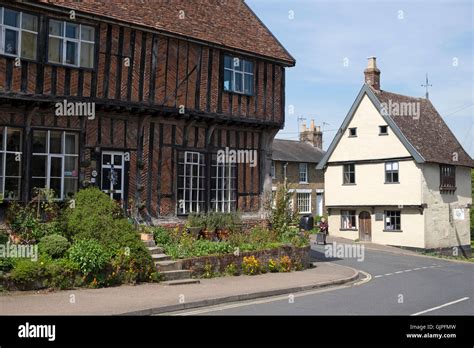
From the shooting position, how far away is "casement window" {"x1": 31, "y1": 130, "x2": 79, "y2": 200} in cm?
1588

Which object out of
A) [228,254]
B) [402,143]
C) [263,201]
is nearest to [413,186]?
[402,143]

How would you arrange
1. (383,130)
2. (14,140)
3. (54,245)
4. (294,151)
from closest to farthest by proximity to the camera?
1. (54,245)
2. (14,140)
3. (383,130)
4. (294,151)

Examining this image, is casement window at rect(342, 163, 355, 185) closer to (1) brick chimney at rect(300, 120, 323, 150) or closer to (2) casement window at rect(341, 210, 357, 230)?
(2) casement window at rect(341, 210, 357, 230)

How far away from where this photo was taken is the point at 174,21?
19422mm

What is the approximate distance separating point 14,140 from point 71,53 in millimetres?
3207

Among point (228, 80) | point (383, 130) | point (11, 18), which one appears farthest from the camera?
point (383, 130)

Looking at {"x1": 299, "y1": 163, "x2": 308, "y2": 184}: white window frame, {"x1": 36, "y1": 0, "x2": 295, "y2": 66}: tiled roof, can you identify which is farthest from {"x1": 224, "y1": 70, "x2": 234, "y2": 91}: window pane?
{"x1": 299, "y1": 163, "x2": 308, "y2": 184}: white window frame

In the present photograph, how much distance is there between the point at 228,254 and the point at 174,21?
869 cm

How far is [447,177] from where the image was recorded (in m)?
35.8

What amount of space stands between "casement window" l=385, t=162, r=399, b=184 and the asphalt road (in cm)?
1427

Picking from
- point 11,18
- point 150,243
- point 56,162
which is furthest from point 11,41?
point 150,243

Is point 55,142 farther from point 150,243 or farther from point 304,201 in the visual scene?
point 304,201

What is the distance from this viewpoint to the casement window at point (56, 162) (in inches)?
625
